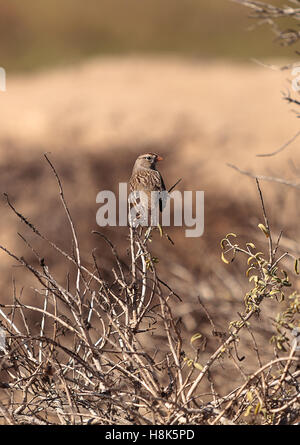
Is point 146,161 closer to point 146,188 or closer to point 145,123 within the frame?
point 146,188

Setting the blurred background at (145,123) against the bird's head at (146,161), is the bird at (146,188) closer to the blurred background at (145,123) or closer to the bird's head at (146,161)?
the bird's head at (146,161)

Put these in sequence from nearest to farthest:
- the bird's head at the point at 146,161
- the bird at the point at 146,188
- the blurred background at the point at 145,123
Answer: the bird at the point at 146,188 < the bird's head at the point at 146,161 < the blurred background at the point at 145,123

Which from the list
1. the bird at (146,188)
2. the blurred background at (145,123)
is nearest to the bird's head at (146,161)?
the bird at (146,188)

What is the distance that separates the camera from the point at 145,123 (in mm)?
8578

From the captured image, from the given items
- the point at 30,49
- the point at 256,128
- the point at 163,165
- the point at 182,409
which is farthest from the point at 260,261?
the point at 30,49

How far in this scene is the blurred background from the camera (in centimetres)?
573

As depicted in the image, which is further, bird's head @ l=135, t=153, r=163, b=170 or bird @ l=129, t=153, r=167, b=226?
bird's head @ l=135, t=153, r=163, b=170

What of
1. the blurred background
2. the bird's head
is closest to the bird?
the bird's head

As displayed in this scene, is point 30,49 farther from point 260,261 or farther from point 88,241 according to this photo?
point 260,261

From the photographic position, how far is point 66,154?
7.82m

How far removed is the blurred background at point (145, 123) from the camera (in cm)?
573

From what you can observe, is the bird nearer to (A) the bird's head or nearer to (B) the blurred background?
(A) the bird's head

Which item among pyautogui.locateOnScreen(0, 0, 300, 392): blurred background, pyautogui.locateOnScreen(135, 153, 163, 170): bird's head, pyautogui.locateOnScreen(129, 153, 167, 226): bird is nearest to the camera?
pyautogui.locateOnScreen(129, 153, 167, 226): bird

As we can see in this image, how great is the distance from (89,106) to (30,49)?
3.27m
